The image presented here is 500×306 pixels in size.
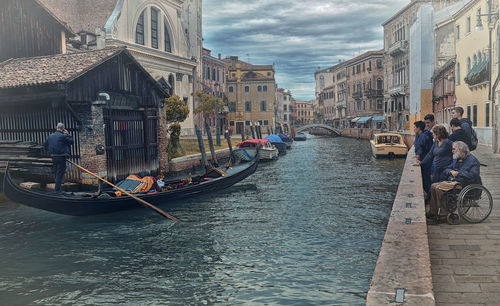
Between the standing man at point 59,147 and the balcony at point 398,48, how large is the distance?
4429cm

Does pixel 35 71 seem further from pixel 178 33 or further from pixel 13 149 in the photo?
pixel 178 33

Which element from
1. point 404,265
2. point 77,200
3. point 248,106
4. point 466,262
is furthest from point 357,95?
point 404,265

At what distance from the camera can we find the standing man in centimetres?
1091

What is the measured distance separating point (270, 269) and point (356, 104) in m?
62.7

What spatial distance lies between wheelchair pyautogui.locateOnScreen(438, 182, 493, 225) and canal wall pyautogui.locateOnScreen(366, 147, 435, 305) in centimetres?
43

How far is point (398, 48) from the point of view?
49.5 meters

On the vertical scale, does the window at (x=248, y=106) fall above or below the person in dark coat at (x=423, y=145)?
above

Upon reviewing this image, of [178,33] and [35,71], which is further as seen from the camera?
[178,33]

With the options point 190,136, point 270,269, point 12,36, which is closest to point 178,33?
point 190,136

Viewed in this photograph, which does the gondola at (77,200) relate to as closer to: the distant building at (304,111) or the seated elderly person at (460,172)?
the seated elderly person at (460,172)

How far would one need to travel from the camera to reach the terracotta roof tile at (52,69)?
1231cm

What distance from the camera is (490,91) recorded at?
21.1 meters

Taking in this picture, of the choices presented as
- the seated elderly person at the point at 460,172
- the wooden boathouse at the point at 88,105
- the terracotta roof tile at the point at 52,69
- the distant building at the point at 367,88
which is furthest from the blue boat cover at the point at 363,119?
the seated elderly person at the point at 460,172

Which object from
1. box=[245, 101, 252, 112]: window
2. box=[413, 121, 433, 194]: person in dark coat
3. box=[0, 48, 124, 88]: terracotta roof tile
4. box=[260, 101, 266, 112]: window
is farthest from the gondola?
box=[260, 101, 266, 112]: window
